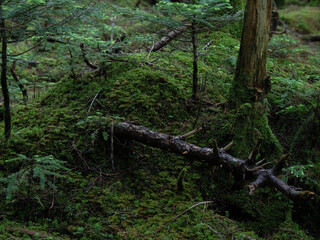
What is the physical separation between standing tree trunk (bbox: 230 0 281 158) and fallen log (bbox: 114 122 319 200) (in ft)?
2.22

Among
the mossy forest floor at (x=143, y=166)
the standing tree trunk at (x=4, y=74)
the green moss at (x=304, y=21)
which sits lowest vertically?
the mossy forest floor at (x=143, y=166)

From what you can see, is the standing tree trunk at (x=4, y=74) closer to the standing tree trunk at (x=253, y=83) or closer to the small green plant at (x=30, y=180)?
the small green plant at (x=30, y=180)

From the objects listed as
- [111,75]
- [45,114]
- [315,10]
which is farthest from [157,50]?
[315,10]

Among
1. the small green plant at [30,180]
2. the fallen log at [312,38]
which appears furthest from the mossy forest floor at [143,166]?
the fallen log at [312,38]

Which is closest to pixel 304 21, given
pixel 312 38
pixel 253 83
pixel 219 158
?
pixel 312 38

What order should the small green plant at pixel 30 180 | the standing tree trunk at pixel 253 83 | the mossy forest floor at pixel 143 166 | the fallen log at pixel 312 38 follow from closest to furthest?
1. the small green plant at pixel 30 180
2. the mossy forest floor at pixel 143 166
3. the standing tree trunk at pixel 253 83
4. the fallen log at pixel 312 38

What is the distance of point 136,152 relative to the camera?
417 cm

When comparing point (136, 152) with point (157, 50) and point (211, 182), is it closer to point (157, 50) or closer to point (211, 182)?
point (211, 182)

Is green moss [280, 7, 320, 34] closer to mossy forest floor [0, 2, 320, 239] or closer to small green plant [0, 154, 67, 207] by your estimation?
mossy forest floor [0, 2, 320, 239]

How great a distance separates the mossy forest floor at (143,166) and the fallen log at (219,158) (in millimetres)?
279

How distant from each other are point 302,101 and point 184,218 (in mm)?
3628

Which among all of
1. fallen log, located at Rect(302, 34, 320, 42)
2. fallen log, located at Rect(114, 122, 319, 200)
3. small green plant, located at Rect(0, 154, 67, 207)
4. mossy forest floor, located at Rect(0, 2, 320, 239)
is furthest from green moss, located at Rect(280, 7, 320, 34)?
small green plant, located at Rect(0, 154, 67, 207)

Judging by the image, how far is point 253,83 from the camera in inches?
163

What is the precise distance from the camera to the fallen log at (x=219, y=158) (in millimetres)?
2877
